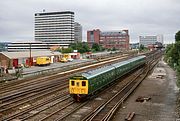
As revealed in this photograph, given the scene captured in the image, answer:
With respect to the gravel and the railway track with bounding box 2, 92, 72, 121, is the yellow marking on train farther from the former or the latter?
the gravel

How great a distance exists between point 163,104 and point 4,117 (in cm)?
1386

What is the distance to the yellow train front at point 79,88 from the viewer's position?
27.7 metres

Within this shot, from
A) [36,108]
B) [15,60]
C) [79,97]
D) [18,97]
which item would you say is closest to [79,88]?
[79,97]

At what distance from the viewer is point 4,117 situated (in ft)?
73.0

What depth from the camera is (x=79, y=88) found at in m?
27.8

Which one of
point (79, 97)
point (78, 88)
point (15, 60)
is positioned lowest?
point (79, 97)

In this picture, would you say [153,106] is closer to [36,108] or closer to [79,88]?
[79,88]

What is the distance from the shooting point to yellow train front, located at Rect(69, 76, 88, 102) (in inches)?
1092

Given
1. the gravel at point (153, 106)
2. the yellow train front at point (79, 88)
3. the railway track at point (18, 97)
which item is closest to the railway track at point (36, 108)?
the railway track at point (18, 97)

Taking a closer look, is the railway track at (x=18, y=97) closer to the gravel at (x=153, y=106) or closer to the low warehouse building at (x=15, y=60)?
the gravel at (x=153, y=106)

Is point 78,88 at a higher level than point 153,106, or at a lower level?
higher

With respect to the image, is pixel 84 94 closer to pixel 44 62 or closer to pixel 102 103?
pixel 102 103

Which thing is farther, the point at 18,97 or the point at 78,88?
the point at 18,97

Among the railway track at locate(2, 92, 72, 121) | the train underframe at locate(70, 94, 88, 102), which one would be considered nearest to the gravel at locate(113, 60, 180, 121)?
the train underframe at locate(70, 94, 88, 102)
